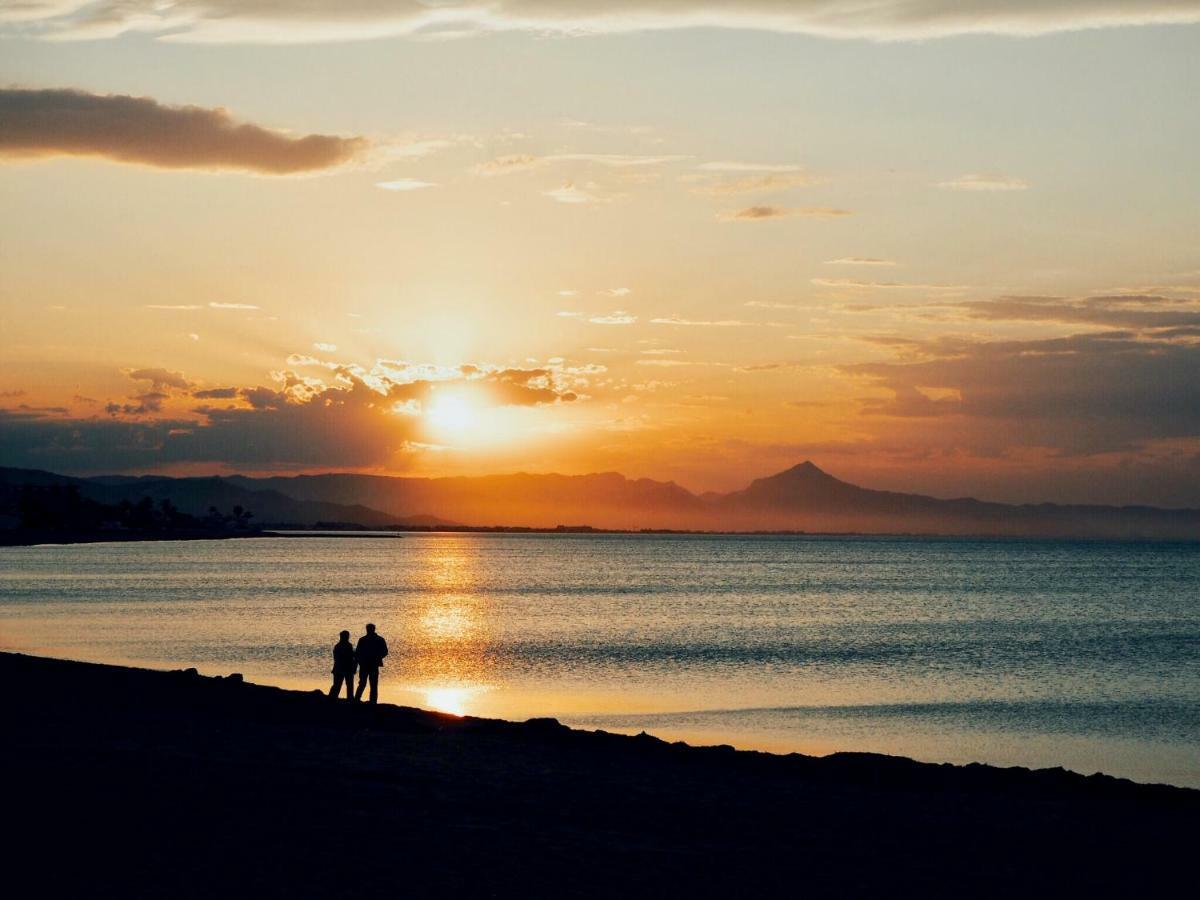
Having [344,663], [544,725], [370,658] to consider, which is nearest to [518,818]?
[544,725]

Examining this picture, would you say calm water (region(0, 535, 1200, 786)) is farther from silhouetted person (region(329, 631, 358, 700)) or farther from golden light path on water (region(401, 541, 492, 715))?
silhouetted person (region(329, 631, 358, 700))

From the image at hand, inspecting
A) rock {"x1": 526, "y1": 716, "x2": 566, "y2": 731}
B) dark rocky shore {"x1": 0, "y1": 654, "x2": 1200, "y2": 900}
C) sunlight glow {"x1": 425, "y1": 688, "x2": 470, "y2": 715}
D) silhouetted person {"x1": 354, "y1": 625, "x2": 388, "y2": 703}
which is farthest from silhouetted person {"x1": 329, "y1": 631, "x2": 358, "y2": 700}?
sunlight glow {"x1": 425, "y1": 688, "x2": 470, "y2": 715}

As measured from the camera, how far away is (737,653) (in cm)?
5781

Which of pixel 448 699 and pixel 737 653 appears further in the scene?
pixel 737 653

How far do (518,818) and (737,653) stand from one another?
141 feet

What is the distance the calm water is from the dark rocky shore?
9518 millimetres

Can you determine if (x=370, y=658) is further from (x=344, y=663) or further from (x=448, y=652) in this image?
(x=448, y=652)

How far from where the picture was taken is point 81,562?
161 m

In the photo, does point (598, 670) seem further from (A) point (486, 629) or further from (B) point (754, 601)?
(B) point (754, 601)

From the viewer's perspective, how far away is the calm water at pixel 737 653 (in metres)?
34.5

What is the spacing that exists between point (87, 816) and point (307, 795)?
2941 mm

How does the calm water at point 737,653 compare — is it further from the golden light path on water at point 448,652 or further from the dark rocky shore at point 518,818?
the dark rocky shore at point 518,818

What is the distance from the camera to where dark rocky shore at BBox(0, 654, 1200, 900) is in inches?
500

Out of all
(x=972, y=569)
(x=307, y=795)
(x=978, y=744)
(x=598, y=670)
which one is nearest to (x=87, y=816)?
(x=307, y=795)
